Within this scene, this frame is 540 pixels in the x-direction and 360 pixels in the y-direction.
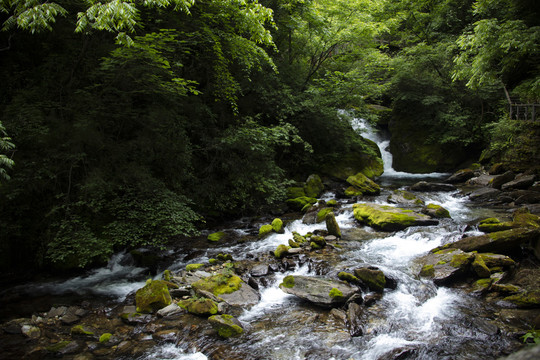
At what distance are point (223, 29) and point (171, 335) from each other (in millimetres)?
8228

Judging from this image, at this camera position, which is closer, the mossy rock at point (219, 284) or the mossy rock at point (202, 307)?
the mossy rock at point (202, 307)

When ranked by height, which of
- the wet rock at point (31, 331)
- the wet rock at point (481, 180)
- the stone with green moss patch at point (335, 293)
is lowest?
the stone with green moss patch at point (335, 293)

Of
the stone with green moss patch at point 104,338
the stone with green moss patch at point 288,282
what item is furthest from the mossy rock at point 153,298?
the stone with green moss patch at point 288,282

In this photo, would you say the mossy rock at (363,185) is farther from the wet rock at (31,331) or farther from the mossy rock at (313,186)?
the wet rock at (31,331)

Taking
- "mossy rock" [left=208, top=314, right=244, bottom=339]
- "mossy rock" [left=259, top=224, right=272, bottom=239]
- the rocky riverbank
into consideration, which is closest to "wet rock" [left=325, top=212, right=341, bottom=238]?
the rocky riverbank

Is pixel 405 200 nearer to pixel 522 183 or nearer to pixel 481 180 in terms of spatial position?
pixel 522 183

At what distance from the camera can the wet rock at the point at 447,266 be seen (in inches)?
239

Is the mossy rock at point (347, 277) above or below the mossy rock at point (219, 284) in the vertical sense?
below

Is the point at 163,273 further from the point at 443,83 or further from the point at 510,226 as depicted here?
the point at 443,83

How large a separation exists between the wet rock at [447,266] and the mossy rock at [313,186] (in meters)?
7.47

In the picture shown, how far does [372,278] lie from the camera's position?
19.8 ft

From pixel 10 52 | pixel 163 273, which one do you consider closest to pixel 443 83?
pixel 163 273

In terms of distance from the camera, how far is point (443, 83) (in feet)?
64.3

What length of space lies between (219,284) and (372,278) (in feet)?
10.2
